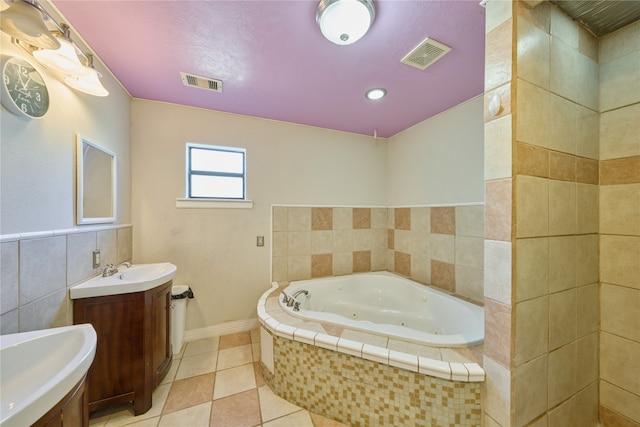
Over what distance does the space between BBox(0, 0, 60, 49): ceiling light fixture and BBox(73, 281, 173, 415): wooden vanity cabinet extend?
4.20 ft

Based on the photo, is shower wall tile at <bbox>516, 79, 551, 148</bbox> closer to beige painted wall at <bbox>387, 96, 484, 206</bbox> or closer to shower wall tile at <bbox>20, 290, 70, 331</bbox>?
beige painted wall at <bbox>387, 96, 484, 206</bbox>

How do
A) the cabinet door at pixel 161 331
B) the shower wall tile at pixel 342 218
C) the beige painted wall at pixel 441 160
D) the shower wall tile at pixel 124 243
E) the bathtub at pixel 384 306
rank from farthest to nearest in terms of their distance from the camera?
the shower wall tile at pixel 342 218 → the beige painted wall at pixel 441 160 → the shower wall tile at pixel 124 243 → the bathtub at pixel 384 306 → the cabinet door at pixel 161 331

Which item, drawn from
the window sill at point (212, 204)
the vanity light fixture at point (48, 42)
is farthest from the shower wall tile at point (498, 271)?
the vanity light fixture at point (48, 42)

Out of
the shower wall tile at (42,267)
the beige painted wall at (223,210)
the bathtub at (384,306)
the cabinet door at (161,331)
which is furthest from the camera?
the beige painted wall at (223,210)

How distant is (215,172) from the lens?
93.2 inches

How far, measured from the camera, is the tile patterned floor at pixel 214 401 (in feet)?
4.40

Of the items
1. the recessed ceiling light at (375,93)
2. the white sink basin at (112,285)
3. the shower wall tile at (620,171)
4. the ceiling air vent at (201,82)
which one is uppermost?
the ceiling air vent at (201,82)

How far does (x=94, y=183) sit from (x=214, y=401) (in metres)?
1.68

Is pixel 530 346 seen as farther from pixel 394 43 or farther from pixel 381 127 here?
pixel 381 127

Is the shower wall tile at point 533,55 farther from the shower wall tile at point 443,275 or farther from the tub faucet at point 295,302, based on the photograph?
the tub faucet at point 295,302

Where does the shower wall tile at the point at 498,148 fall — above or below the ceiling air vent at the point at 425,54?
below

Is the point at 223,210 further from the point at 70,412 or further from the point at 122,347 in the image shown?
the point at 70,412

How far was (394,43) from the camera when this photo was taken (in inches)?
51.8

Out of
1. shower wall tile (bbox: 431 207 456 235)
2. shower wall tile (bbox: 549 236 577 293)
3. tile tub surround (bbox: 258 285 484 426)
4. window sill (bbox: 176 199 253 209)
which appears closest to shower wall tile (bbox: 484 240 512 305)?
shower wall tile (bbox: 549 236 577 293)
